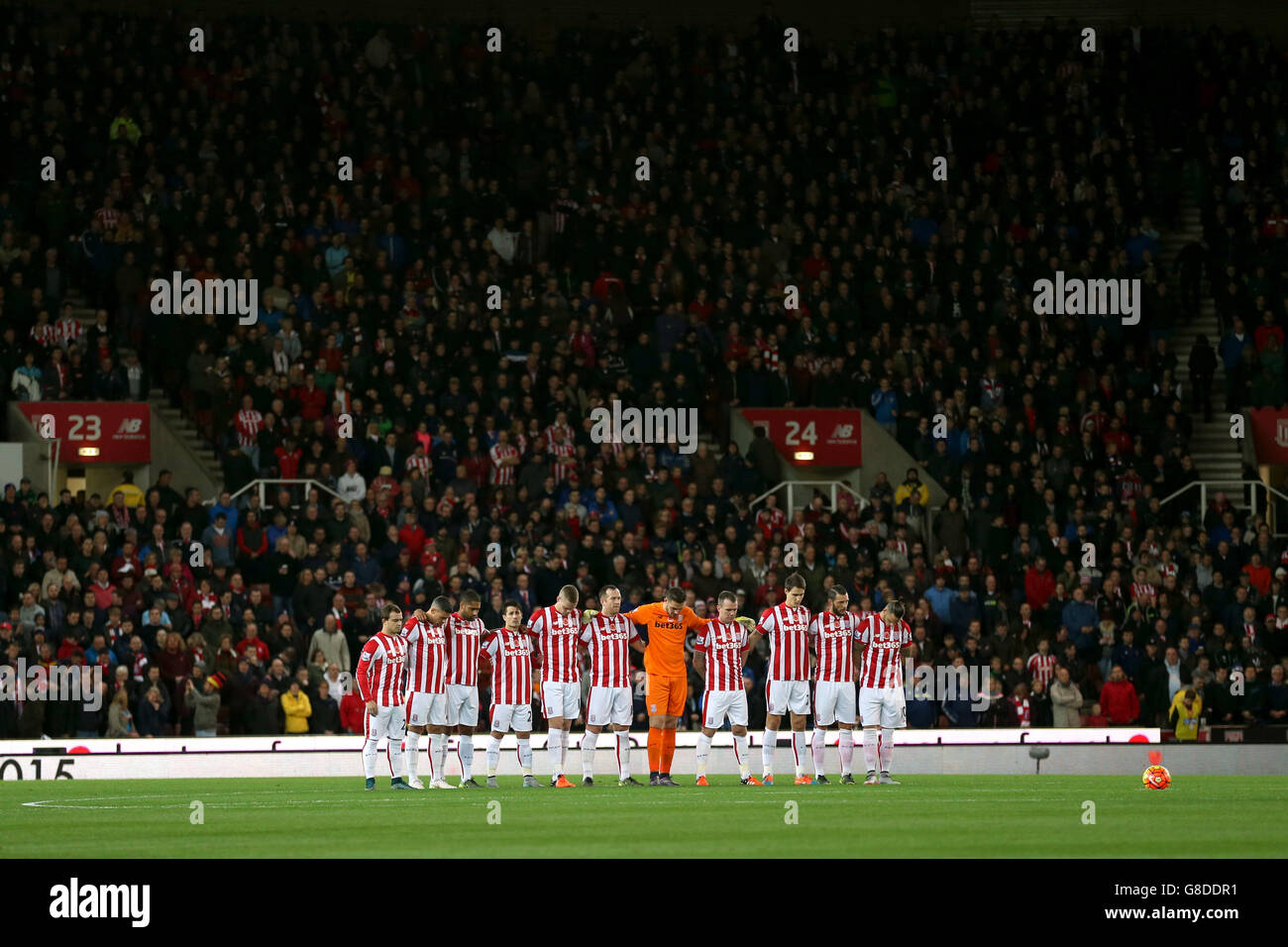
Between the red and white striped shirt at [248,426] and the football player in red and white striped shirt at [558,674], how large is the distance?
11.2 metres

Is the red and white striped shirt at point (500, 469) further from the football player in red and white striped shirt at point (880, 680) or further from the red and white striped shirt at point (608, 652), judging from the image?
the football player in red and white striped shirt at point (880, 680)

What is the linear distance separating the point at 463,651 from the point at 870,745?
4654 mm

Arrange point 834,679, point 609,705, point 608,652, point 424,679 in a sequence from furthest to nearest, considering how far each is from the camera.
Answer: point 834,679 → point 609,705 → point 608,652 → point 424,679

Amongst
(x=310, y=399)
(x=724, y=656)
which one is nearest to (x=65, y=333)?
(x=310, y=399)

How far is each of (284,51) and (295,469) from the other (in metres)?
10.7

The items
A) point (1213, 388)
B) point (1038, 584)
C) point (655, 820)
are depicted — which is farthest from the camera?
point (1213, 388)

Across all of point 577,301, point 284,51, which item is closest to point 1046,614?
point 577,301

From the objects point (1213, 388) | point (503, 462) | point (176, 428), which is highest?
point (1213, 388)

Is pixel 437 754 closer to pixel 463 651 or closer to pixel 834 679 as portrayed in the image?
pixel 463 651

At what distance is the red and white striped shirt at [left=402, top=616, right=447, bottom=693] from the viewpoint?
2272 cm

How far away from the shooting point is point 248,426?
3316cm

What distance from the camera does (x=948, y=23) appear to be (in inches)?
1732

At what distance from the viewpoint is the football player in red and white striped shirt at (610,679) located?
22.9 metres
